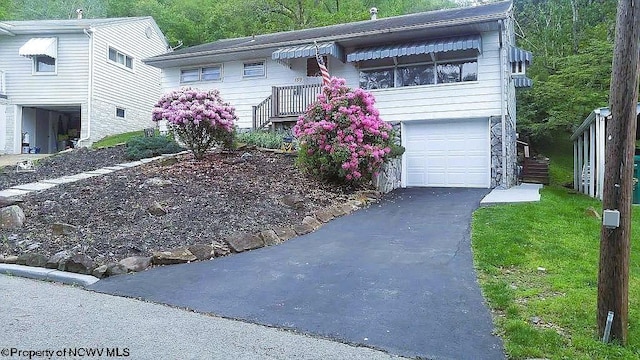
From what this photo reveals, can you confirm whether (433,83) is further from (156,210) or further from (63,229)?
(63,229)

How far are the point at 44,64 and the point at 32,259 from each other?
16.1m

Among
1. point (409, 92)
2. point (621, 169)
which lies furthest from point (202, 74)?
point (621, 169)

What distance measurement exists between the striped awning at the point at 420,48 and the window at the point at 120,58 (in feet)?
38.2

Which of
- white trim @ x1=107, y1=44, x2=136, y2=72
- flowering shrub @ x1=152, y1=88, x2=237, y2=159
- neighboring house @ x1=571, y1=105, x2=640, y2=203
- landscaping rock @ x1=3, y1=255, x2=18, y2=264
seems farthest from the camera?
white trim @ x1=107, y1=44, x2=136, y2=72

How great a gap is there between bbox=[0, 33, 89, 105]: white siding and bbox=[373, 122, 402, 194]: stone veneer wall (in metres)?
12.9

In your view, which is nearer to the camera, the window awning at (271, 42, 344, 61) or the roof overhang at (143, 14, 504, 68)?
the roof overhang at (143, 14, 504, 68)

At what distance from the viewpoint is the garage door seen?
12.8 metres

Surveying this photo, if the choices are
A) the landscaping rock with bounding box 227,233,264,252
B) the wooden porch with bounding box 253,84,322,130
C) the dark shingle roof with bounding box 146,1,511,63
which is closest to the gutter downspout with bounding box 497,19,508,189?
the dark shingle roof with bounding box 146,1,511,63

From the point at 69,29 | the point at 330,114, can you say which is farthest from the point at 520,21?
the point at 69,29

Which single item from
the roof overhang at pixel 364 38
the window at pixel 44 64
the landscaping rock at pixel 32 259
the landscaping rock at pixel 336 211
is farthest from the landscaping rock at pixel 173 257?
the window at pixel 44 64

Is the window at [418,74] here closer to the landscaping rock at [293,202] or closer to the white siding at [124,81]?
the landscaping rock at [293,202]

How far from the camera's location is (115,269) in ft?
18.0

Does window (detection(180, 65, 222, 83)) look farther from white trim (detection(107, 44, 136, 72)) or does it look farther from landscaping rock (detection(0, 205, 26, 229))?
landscaping rock (detection(0, 205, 26, 229))

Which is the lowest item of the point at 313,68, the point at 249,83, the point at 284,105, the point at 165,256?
the point at 165,256
